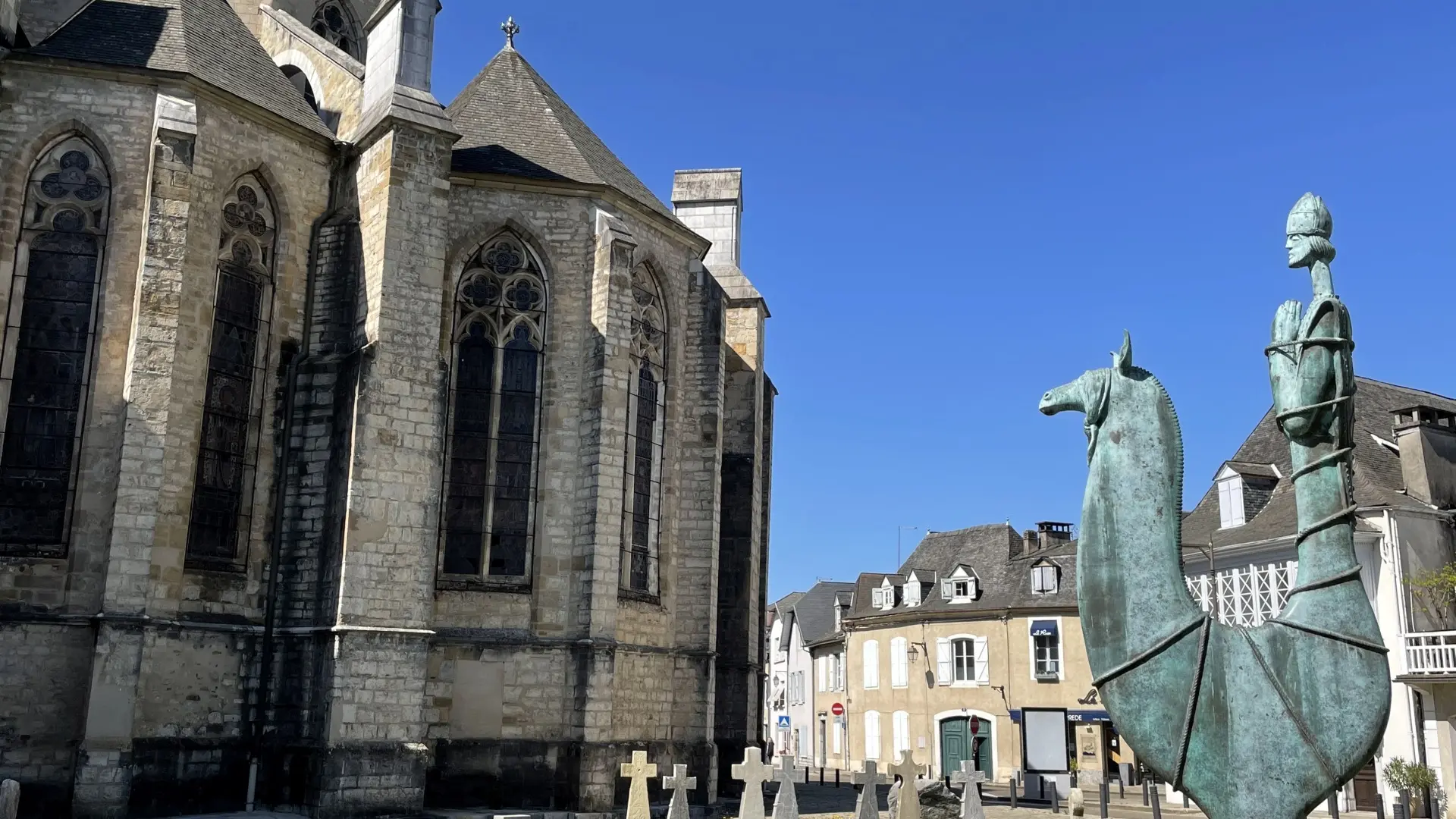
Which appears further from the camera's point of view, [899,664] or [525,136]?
[899,664]

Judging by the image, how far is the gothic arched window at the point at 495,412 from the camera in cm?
1819

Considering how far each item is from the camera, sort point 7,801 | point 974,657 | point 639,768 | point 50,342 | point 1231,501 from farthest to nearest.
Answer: point 974,657, point 1231,501, point 50,342, point 639,768, point 7,801

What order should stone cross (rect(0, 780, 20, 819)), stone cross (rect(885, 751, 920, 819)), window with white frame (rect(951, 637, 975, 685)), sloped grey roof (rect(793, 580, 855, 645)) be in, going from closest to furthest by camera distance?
stone cross (rect(0, 780, 20, 819)) < stone cross (rect(885, 751, 920, 819)) < window with white frame (rect(951, 637, 975, 685)) < sloped grey roof (rect(793, 580, 855, 645))

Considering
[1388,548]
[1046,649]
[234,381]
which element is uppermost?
[234,381]

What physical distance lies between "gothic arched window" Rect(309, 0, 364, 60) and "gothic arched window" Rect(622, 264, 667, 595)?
8.54 metres

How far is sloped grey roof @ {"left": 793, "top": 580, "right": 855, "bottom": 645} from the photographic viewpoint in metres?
55.9

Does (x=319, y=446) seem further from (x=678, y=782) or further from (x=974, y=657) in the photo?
(x=974, y=657)

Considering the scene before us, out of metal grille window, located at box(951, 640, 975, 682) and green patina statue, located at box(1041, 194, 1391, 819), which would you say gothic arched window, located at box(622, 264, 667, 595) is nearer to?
green patina statue, located at box(1041, 194, 1391, 819)

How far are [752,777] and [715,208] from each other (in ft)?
50.7

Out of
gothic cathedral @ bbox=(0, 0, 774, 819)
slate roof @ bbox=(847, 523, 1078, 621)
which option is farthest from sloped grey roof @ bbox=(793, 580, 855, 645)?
gothic cathedral @ bbox=(0, 0, 774, 819)

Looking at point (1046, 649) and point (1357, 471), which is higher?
point (1357, 471)

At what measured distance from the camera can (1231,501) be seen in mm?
28781

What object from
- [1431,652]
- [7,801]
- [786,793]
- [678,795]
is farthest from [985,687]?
[7,801]

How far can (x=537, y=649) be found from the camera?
1775cm
